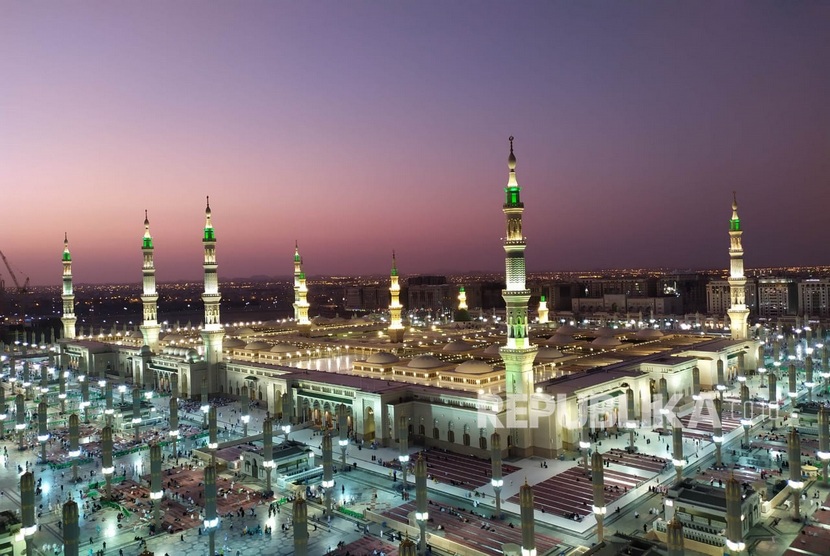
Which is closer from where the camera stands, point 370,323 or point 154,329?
point 154,329

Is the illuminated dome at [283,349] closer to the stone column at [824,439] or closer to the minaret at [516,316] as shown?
the minaret at [516,316]

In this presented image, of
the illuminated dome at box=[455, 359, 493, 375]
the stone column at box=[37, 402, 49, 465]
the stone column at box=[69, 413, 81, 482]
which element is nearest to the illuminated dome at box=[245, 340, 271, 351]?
the stone column at box=[37, 402, 49, 465]

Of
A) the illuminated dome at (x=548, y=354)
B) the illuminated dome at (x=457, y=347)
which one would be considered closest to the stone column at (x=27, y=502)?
the illuminated dome at (x=457, y=347)

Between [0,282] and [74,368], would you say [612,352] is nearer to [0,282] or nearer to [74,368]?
[74,368]

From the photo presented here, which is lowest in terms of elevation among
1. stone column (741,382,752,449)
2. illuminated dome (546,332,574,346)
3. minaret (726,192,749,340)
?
stone column (741,382,752,449)

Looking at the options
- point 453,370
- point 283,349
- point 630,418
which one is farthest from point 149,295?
point 630,418

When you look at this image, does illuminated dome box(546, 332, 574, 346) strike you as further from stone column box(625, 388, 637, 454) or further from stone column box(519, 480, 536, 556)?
stone column box(519, 480, 536, 556)

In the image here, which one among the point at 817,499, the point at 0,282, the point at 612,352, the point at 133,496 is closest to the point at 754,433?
the point at 817,499
